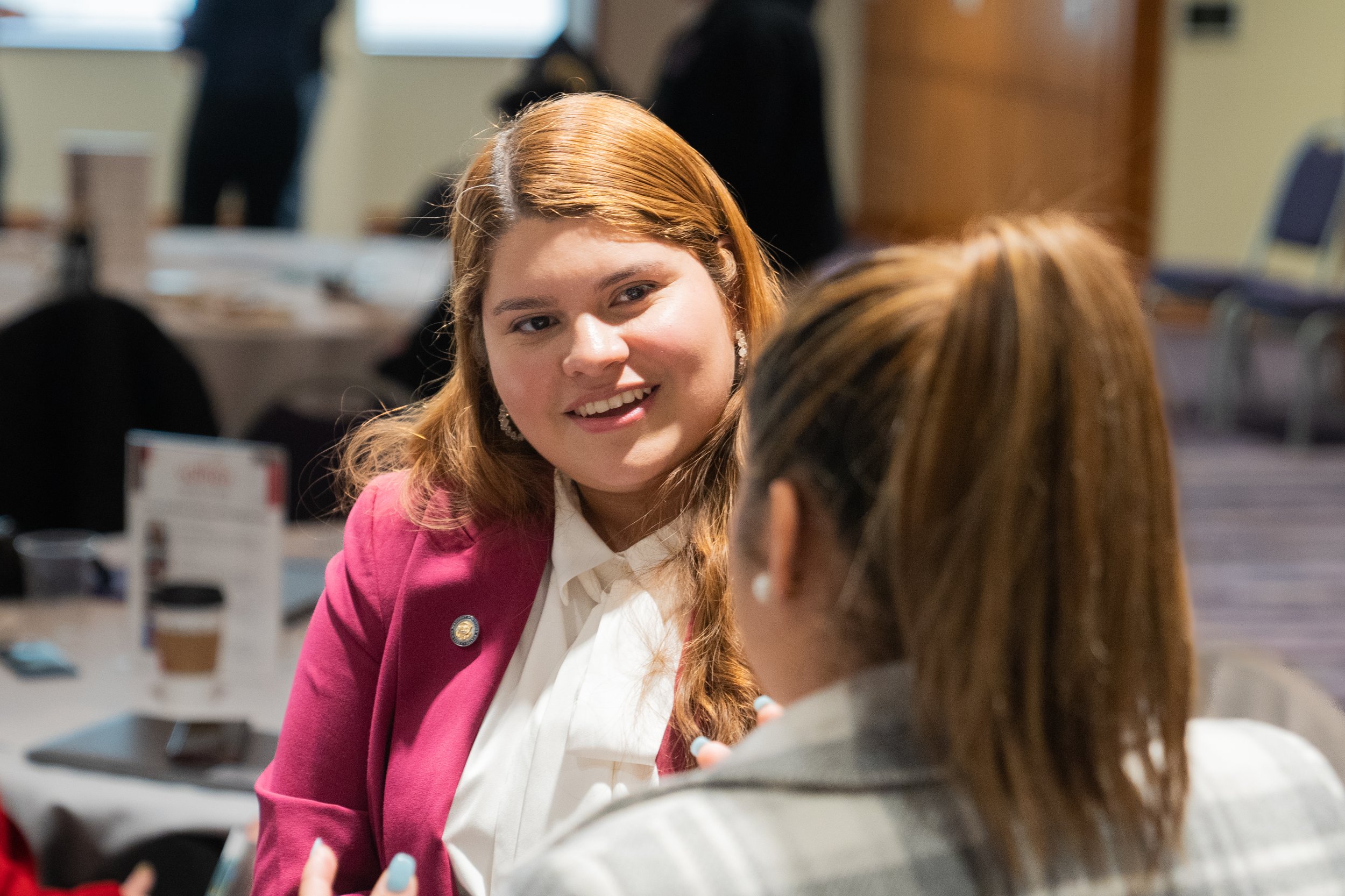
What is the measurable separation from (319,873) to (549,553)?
32 centimetres

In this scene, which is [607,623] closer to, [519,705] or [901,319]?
[519,705]

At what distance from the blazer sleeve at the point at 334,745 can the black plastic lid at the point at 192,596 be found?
383 mm

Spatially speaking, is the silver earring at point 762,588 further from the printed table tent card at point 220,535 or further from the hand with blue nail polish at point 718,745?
the printed table tent card at point 220,535

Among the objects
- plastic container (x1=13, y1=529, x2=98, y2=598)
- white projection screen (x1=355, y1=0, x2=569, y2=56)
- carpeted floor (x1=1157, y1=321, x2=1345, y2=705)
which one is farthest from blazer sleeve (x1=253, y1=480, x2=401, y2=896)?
white projection screen (x1=355, y1=0, x2=569, y2=56)

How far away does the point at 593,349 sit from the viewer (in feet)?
3.48

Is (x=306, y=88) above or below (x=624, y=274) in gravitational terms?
below

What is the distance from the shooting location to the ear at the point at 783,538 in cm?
71

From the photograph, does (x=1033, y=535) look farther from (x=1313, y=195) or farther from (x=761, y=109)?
(x=1313, y=195)

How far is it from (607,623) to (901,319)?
1.72ft

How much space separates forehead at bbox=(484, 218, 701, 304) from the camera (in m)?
1.06

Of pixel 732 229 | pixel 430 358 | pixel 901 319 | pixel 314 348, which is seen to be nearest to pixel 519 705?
pixel 732 229

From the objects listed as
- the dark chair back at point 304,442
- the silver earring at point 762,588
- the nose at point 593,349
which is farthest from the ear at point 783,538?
the dark chair back at point 304,442

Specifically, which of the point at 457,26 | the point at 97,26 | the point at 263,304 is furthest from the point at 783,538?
the point at 97,26

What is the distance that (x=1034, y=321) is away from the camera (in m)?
0.64
